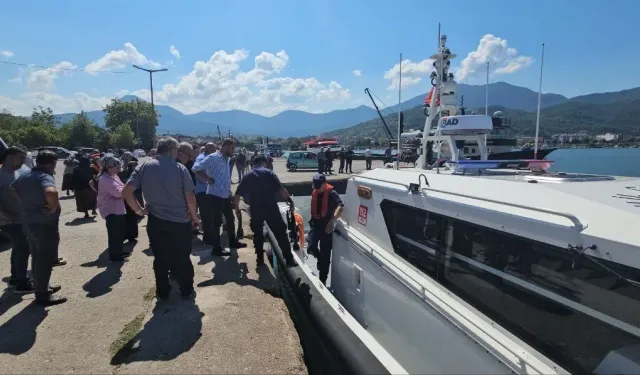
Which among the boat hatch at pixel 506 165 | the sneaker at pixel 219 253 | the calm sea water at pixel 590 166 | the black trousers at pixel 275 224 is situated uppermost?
the boat hatch at pixel 506 165

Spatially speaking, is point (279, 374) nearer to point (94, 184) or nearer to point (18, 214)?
point (18, 214)

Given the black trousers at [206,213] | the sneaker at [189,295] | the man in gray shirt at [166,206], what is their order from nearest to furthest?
the man in gray shirt at [166,206] → the sneaker at [189,295] → the black trousers at [206,213]

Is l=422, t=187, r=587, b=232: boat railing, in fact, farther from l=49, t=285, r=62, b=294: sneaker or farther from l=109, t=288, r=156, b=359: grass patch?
l=49, t=285, r=62, b=294: sneaker

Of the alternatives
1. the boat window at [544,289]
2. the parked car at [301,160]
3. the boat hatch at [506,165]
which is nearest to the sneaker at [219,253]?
the boat hatch at [506,165]

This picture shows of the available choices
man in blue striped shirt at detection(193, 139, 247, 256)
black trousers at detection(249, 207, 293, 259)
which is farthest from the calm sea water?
man in blue striped shirt at detection(193, 139, 247, 256)

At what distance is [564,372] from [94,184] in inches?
314

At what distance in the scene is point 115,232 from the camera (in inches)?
215

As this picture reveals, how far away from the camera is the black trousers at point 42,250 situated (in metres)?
3.81

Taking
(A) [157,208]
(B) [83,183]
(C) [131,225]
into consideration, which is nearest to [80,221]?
(B) [83,183]

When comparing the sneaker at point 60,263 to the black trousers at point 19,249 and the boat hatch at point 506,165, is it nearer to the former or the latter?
the black trousers at point 19,249

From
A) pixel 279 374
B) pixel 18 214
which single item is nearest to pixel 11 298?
pixel 18 214

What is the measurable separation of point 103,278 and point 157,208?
5.95ft

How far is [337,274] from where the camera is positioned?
4633 millimetres

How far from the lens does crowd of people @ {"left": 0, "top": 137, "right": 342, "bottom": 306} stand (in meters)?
3.80
